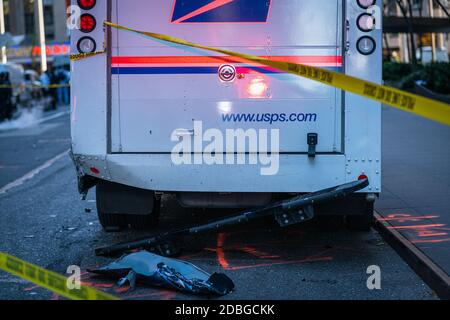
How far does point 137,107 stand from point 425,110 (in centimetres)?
283

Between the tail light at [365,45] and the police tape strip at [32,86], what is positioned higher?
the tail light at [365,45]

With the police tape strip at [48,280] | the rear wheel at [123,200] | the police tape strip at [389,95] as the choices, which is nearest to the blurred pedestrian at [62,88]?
the rear wheel at [123,200]

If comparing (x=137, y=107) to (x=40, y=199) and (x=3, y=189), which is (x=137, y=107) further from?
(x=3, y=189)

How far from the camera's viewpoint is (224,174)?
242 inches

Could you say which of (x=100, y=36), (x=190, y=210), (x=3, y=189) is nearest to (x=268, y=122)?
(x=100, y=36)

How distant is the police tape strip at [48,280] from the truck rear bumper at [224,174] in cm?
176

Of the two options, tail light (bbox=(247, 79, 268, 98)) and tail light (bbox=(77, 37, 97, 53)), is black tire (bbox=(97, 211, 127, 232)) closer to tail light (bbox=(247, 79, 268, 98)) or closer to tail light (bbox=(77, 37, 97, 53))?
tail light (bbox=(77, 37, 97, 53))

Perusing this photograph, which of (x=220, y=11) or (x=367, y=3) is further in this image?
(x=220, y=11)

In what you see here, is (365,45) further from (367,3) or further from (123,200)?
(123,200)

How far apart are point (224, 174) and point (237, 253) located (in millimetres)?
908

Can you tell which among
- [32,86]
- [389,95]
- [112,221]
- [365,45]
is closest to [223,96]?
[365,45]

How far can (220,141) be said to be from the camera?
20.1 ft

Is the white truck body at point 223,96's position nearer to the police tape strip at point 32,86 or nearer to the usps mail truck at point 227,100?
the usps mail truck at point 227,100

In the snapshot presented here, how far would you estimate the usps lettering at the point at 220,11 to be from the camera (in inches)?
239
